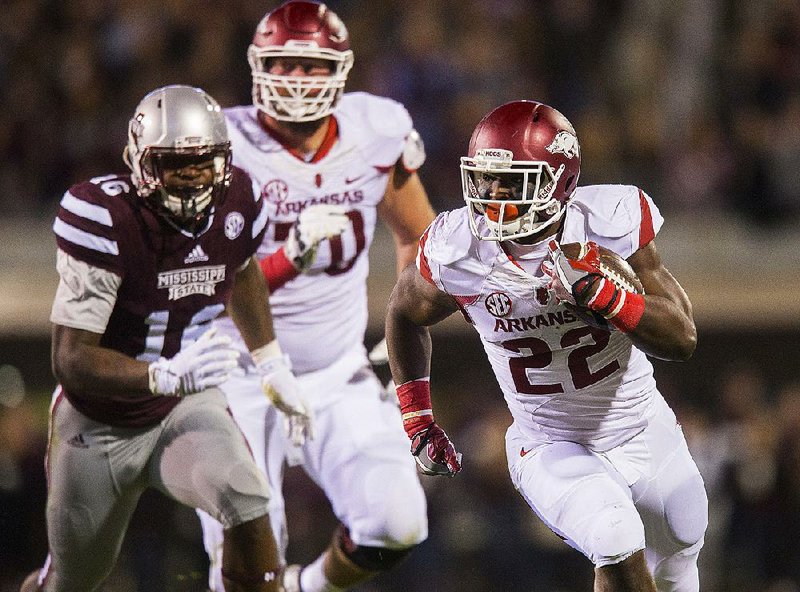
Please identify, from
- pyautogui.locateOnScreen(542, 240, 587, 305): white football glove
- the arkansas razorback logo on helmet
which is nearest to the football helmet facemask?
the arkansas razorback logo on helmet

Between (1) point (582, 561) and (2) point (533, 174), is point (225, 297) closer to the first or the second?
(2) point (533, 174)

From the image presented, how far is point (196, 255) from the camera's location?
4.15 metres

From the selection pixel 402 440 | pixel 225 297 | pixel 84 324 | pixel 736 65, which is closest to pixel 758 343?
pixel 736 65

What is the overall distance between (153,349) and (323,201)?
38.4 inches

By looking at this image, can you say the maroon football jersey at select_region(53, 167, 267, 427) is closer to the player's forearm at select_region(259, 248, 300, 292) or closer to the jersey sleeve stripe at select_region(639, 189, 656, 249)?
the player's forearm at select_region(259, 248, 300, 292)

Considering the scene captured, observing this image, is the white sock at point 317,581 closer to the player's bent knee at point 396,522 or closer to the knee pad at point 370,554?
the knee pad at point 370,554

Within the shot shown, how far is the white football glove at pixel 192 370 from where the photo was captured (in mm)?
3973

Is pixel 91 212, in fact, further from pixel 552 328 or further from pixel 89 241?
pixel 552 328

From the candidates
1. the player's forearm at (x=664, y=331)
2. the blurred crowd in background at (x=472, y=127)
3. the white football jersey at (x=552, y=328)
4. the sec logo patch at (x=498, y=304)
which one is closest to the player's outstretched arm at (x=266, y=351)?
the white football jersey at (x=552, y=328)

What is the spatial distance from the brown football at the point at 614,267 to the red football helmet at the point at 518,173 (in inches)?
5.7

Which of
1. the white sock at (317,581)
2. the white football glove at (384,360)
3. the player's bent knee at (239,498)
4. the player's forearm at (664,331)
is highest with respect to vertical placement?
the player's forearm at (664,331)

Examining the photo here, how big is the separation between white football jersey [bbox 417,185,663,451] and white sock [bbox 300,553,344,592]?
1.26m

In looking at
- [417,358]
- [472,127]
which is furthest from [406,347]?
[472,127]

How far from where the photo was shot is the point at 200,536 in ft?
24.8
